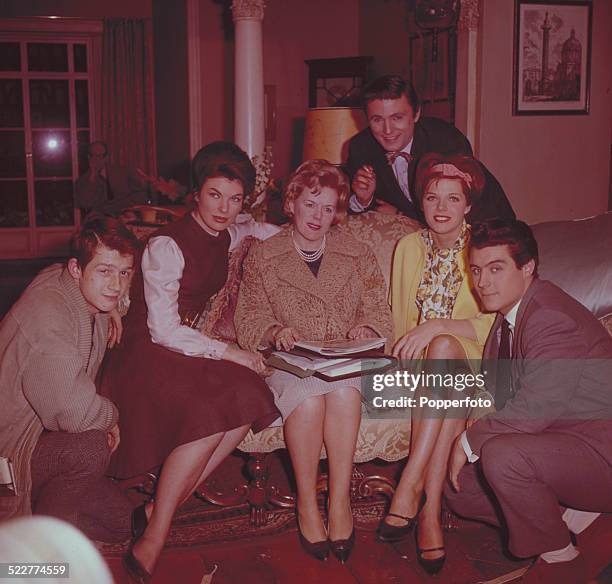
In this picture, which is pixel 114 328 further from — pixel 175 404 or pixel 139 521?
pixel 139 521

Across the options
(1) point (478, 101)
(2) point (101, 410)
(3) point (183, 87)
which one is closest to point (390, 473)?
(2) point (101, 410)

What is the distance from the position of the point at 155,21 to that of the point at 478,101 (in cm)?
425

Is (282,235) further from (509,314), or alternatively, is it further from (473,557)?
(473,557)

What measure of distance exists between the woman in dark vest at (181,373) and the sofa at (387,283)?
0.13 metres

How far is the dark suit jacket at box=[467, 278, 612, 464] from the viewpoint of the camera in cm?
201

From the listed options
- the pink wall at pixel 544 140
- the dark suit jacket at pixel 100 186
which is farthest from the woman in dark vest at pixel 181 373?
the dark suit jacket at pixel 100 186

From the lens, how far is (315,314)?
2.47 meters

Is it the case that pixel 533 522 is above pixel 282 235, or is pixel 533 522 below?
below

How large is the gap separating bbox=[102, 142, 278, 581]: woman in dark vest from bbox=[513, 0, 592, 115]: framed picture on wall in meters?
3.47

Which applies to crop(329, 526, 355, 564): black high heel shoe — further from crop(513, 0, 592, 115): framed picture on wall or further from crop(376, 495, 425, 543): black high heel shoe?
crop(513, 0, 592, 115): framed picture on wall

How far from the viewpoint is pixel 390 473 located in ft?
9.71

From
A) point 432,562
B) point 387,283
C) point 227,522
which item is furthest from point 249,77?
point 432,562

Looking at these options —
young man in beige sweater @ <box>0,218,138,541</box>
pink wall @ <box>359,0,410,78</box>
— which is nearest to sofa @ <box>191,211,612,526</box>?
young man in beige sweater @ <box>0,218,138,541</box>

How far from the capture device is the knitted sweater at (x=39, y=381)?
1962 mm
